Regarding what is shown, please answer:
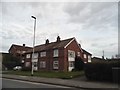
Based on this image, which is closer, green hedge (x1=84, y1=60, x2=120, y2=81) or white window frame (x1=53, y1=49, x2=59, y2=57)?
green hedge (x1=84, y1=60, x2=120, y2=81)

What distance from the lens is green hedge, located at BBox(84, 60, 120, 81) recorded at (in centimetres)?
2012

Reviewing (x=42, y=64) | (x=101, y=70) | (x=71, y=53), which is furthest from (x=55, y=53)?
(x=101, y=70)

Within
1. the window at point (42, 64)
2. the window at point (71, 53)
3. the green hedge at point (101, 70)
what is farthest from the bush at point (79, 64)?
the green hedge at point (101, 70)

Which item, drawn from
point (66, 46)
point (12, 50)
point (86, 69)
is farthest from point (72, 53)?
point (12, 50)

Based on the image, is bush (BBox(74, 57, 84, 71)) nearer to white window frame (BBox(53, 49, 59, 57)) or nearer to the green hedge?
white window frame (BBox(53, 49, 59, 57))

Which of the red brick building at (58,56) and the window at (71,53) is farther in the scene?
the window at (71,53)

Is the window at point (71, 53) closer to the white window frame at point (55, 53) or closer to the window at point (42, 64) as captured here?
the white window frame at point (55, 53)

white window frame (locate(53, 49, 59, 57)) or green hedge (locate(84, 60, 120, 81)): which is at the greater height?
white window frame (locate(53, 49, 59, 57))

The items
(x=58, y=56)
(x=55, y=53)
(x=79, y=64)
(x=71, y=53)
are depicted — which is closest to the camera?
(x=58, y=56)

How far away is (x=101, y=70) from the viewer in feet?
69.5

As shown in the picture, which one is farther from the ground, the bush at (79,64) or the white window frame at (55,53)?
the white window frame at (55,53)

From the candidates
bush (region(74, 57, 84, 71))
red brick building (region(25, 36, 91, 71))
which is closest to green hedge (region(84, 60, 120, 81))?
red brick building (region(25, 36, 91, 71))

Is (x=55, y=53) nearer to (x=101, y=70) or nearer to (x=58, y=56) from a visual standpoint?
(x=58, y=56)

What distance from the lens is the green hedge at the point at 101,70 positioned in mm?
20125
